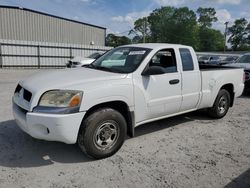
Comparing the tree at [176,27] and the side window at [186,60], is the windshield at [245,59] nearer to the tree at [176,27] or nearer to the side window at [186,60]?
the side window at [186,60]

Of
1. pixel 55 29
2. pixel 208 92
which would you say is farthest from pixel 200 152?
pixel 55 29

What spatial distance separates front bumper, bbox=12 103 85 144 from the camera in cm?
293

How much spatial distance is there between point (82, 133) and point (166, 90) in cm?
180

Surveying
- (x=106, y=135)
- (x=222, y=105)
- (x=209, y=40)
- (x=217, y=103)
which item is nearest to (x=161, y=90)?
(x=106, y=135)

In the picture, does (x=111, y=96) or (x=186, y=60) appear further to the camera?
(x=186, y=60)

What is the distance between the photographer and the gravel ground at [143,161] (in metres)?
2.88

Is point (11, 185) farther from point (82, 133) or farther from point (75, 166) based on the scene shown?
point (82, 133)

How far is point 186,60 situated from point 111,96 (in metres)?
2.07

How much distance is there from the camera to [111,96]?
3336 millimetres

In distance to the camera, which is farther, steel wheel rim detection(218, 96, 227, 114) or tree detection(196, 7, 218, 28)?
tree detection(196, 7, 218, 28)

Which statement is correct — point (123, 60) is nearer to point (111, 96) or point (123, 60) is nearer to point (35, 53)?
point (111, 96)

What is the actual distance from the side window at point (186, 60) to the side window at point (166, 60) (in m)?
0.23

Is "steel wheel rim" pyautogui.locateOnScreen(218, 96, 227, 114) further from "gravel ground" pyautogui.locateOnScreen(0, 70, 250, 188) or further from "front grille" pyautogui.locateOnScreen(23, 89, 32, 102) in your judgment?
"front grille" pyautogui.locateOnScreen(23, 89, 32, 102)

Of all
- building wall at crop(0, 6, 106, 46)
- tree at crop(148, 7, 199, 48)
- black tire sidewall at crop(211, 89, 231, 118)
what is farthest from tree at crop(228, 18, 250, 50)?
black tire sidewall at crop(211, 89, 231, 118)
